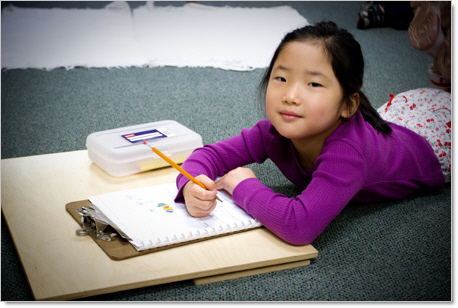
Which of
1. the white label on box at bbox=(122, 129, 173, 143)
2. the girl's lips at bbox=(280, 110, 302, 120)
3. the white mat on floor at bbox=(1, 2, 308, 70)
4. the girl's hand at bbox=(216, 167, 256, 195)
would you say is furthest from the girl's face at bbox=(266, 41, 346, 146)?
the white mat on floor at bbox=(1, 2, 308, 70)

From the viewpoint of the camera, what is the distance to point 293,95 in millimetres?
997

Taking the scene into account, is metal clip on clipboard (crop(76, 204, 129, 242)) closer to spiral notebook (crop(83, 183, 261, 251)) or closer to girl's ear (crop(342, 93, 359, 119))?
spiral notebook (crop(83, 183, 261, 251))

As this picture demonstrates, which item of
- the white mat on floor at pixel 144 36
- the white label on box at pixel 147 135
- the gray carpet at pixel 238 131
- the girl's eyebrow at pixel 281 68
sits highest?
the girl's eyebrow at pixel 281 68

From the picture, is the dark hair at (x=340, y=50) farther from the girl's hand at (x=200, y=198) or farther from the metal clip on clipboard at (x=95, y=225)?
the metal clip on clipboard at (x=95, y=225)

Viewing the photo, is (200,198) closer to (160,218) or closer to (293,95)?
(160,218)

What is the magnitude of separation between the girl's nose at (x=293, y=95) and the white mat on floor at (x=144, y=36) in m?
1.14

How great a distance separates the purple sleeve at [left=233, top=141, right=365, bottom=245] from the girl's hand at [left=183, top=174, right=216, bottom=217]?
6 cm

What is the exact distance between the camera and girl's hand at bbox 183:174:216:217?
39.5 inches

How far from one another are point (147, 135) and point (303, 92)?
45 cm

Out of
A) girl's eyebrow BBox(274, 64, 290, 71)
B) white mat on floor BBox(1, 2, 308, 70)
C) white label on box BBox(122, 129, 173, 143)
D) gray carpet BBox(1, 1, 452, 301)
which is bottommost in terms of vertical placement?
gray carpet BBox(1, 1, 452, 301)

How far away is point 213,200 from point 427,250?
16.3 inches

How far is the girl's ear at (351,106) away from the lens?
1.05 m

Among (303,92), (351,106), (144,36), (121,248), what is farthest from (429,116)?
(144,36)

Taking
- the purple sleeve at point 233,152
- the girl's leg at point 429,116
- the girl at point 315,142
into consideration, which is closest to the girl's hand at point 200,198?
the girl at point 315,142
